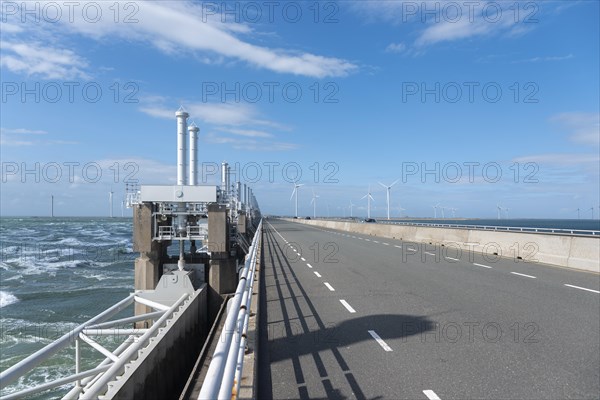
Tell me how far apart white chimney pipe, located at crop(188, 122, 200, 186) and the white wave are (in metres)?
14.5

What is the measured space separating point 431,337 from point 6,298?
3360 centimetres

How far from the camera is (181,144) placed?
3225 centimetres

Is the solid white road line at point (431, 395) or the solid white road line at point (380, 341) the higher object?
the solid white road line at point (431, 395)

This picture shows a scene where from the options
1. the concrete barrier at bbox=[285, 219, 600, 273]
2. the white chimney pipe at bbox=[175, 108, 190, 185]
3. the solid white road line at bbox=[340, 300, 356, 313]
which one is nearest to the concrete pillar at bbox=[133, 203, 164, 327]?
the white chimney pipe at bbox=[175, 108, 190, 185]

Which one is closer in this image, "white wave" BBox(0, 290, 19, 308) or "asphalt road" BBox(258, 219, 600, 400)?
"asphalt road" BBox(258, 219, 600, 400)

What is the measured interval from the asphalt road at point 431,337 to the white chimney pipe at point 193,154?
65.2 ft

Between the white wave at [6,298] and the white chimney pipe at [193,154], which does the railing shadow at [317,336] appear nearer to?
the white chimney pipe at [193,154]

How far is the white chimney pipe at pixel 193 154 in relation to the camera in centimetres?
3303

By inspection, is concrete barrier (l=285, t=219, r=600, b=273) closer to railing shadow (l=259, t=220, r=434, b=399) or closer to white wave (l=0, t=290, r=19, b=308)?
railing shadow (l=259, t=220, r=434, b=399)

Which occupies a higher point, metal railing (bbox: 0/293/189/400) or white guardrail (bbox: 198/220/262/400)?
white guardrail (bbox: 198/220/262/400)

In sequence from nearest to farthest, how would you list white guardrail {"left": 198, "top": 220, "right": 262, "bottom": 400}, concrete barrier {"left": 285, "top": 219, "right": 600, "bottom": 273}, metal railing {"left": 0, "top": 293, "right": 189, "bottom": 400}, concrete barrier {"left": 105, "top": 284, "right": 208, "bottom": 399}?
white guardrail {"left": 198, "top": 220, "right": 262, "bottom": 400}, metal railing {"left": 0, "top": 293, "right": 189, "bottom": 400}, concrete barrier {"left": 105, "top": 284, "right": 208, "bottom": 399}, concrete barrier {"left": 285, "top": 219, "right": 600, "bottom": 273}

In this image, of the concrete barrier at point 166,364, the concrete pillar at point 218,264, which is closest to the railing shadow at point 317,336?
the concrete barrier at point 166,364

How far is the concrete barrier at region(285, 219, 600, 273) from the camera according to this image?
17.4m

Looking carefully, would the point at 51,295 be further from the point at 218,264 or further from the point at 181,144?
the point at 218,264
